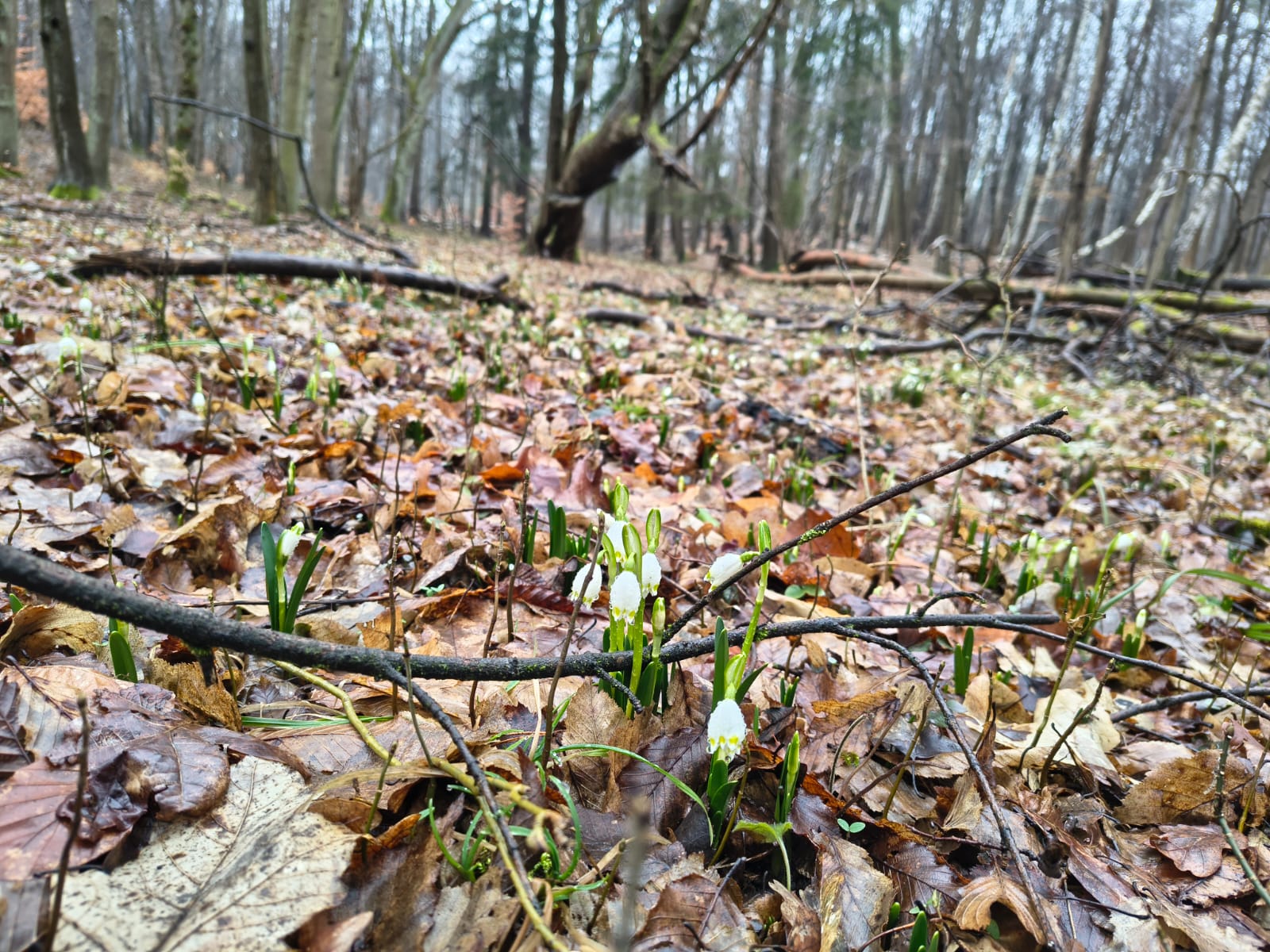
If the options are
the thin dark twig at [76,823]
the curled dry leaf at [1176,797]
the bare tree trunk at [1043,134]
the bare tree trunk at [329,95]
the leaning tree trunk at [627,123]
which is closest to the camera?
the thin dark twig at [76,823]

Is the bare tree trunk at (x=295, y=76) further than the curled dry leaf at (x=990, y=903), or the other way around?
the bare tree trunk at (x=295, y=76)

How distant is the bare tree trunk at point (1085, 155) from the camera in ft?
33.6

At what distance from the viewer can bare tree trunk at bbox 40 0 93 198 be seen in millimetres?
8828

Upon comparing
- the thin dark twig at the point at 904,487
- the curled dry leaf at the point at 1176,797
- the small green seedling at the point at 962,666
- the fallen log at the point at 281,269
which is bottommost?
the curled dry leaf at the point at 1176,797

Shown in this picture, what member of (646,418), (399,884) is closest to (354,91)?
(646,418)

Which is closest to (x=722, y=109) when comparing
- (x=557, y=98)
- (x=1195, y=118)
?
(x=557, y=98)

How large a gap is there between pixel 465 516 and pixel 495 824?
166cm

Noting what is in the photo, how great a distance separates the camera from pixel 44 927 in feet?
2.58

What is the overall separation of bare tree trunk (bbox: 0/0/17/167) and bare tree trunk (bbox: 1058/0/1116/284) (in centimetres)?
1592

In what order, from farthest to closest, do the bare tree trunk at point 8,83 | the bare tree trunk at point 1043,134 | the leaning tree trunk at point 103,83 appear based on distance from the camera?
1. the bare tree trunk at point 1043,134
2. the leaning tree trunk at point 103,83
3. the bare tree trunk at point 8,83

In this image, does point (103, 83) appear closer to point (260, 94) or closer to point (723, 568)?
point (260, 94)

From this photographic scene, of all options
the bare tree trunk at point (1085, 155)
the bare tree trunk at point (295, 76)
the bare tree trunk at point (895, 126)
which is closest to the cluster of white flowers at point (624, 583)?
the bare tree trunk at point (1085, 155)

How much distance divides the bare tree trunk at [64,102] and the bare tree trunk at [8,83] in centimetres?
170

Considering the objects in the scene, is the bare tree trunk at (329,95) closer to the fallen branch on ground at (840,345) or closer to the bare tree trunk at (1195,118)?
the fallen branch on ground at (840,345)
